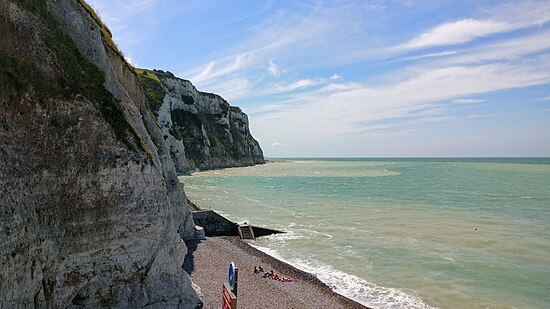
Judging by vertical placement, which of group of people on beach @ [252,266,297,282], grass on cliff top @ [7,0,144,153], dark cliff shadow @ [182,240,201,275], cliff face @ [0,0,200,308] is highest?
grass on cliff top @ [7,0,144,153]

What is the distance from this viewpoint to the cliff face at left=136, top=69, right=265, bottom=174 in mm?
104375

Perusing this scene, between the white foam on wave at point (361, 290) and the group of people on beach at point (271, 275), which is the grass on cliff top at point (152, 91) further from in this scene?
the white foam on wave at point (361, 290)

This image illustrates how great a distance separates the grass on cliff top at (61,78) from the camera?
36.8ft

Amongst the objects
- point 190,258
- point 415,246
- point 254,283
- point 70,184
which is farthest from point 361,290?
point 70,184

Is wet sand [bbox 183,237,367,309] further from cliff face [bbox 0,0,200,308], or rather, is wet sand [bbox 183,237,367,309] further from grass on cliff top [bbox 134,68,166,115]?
grass on cliff top [bbox 134,68,166,115]

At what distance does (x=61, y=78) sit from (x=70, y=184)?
3678mm

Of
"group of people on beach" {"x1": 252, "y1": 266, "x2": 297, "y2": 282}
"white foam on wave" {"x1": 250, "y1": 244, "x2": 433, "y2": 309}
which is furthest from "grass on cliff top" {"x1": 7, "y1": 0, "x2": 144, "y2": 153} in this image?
"white foam on wave" {"x1": 250, "y1": 244, "x2": 433, "y2": 309}

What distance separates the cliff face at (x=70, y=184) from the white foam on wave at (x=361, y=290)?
1193 cm

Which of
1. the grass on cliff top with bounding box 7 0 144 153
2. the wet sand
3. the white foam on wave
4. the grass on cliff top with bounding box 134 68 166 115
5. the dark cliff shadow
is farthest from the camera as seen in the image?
the grass on cliff top with bounding box 134 68 166 115

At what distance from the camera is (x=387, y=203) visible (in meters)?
61.3

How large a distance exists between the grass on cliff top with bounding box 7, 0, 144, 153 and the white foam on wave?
16.3 metres

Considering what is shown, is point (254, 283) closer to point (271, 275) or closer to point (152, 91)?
point (271, 275)

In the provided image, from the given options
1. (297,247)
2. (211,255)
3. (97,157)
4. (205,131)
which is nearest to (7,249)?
(97,157)

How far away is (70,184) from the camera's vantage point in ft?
37.8
